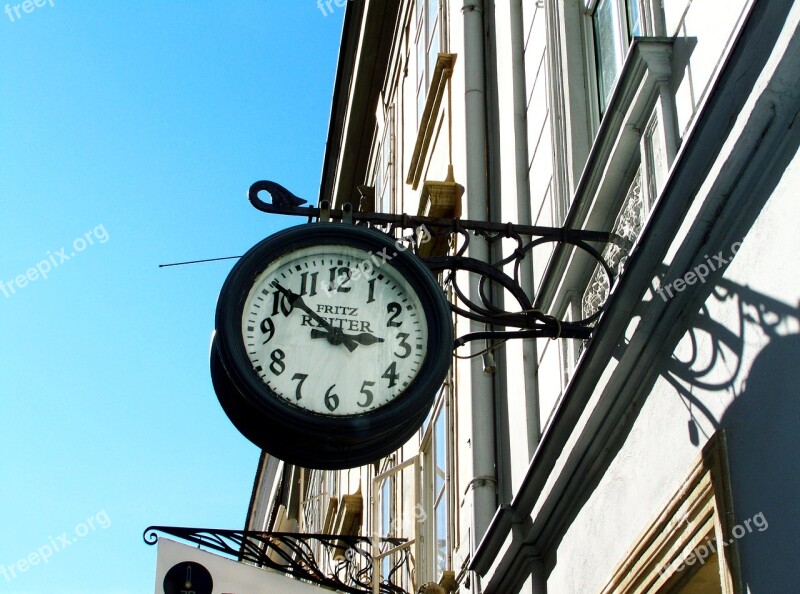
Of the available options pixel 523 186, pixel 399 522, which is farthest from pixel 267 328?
pixel 399 522

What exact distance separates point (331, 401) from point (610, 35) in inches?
116

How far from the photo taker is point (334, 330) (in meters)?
5.91

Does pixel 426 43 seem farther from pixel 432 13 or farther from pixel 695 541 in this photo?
pixel 695 541

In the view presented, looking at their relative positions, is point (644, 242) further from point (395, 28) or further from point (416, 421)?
point (395, 28)

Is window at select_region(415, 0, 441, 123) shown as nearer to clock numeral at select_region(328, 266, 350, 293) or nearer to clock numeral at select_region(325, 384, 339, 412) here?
clock numeral at select_region(328, 266, 350, 293)

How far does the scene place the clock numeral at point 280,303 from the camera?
5879 millimetres

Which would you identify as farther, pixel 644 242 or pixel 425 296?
pixel 425 296

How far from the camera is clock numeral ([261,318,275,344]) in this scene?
229 inches

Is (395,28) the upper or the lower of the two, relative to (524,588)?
upper

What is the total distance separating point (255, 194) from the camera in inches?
251

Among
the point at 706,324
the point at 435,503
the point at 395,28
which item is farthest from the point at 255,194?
the point at 395,28

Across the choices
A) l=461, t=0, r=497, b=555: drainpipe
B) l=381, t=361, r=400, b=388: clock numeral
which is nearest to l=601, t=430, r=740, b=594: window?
l=381, t=361, r=400, b=388: clock numeral

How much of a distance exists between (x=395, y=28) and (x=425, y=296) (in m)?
11.9

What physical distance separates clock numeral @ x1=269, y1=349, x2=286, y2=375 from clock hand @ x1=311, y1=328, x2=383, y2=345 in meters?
0.19
